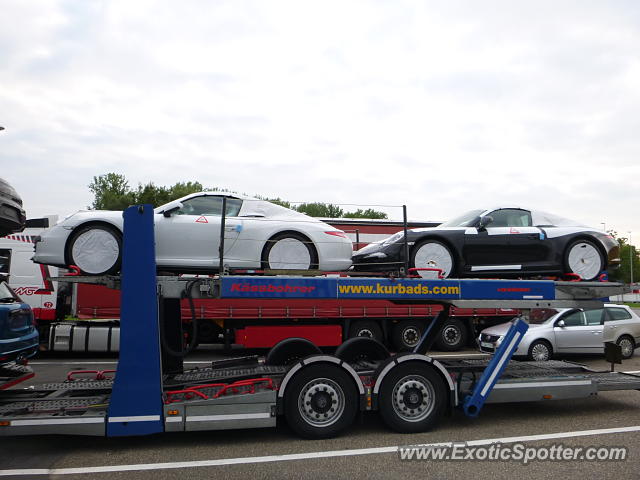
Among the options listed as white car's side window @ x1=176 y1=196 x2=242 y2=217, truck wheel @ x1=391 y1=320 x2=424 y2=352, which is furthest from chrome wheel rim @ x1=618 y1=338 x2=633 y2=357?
white car's side window @ x1=176 y1=196 x2=242 y2=217

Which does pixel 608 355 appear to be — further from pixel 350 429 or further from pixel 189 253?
pixel 189 253

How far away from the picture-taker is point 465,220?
23.4 ft

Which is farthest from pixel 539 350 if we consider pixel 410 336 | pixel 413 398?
pixel 413 398

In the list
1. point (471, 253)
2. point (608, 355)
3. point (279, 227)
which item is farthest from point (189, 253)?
point (608, 355)

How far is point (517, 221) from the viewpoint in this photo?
23.0 ft

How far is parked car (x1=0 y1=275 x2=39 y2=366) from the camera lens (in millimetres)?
5113

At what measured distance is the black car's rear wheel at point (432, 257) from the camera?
6.58m

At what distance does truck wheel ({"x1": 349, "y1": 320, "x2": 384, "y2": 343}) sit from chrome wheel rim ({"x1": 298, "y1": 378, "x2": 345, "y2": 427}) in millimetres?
6724

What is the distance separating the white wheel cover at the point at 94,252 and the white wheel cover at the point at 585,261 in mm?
5753

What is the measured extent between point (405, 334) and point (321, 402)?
24.0 feet

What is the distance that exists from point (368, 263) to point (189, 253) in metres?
2.33

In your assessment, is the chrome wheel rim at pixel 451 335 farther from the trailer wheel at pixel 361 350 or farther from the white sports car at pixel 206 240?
the white sports car at pixel 206 240

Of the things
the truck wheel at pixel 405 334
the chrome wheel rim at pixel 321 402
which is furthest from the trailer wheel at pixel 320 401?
the truck wheel at pixel 405 334

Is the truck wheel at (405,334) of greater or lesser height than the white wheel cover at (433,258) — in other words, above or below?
below
